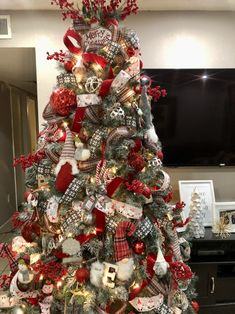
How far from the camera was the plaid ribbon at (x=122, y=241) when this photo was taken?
1.17m

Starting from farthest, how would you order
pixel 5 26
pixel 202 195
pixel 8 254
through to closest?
pixel 202 195 → pixel 5 26 → pixel 8 254

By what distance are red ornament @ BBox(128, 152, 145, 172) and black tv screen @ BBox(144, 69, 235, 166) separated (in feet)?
3.49

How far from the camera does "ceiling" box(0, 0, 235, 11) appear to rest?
2.07 m

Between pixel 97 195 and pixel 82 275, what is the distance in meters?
0.33

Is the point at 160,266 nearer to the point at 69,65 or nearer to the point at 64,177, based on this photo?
the point at 64,177

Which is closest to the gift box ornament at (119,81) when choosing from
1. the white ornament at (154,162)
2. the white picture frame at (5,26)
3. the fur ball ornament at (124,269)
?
the white ornament at (154,162)

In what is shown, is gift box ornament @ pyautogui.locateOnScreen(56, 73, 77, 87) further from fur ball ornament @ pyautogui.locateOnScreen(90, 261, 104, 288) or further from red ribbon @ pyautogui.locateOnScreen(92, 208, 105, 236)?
fur ball ornament @ pyautogui.locateOnScreen(90, 261, 104, 288)

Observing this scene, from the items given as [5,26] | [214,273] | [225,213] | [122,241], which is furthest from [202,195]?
[5,26]

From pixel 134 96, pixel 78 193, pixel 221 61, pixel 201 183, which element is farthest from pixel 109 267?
pixel 221 61

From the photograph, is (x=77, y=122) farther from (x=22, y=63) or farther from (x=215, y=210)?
(x=22, y=63)

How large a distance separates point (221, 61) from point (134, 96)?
4.61ft

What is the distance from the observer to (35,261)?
1271mm

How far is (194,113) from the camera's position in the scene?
225 centimetres

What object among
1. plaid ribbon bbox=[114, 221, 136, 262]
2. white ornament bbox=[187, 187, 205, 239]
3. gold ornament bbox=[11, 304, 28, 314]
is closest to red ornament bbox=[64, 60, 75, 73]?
plaid ribbon bbox=[114, 221, 136, 262]
